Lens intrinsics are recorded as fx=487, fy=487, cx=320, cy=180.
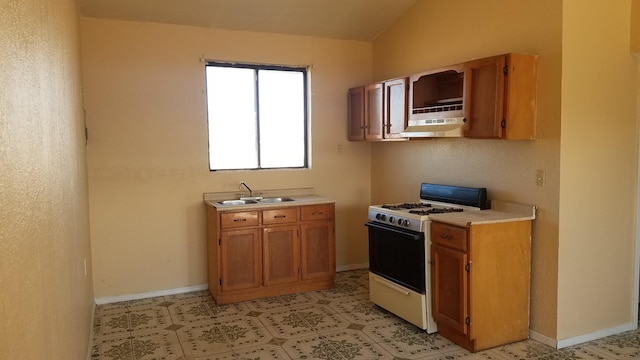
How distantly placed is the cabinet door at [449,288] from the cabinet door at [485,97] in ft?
3.03

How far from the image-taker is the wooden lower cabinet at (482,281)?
3.41m

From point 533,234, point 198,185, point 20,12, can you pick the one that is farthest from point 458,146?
point 20,12

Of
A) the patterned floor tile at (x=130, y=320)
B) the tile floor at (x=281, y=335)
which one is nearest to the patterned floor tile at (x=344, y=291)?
the tile floor at (x=281, y=335)

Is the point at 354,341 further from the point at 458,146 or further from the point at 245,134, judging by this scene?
the point at 245,134

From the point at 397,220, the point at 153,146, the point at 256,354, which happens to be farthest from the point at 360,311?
the point at 153,146

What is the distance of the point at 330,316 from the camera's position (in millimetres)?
4184

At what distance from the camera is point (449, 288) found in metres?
3.57

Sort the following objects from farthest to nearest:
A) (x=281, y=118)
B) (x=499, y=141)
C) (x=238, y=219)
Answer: (x=281, y=118) < (x=238, y=219) < (x=499, y=141)

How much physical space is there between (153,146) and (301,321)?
7.12ft

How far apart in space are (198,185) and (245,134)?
737mm

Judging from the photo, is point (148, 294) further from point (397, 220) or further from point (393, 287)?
point (397, 220)

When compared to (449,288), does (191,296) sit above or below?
below

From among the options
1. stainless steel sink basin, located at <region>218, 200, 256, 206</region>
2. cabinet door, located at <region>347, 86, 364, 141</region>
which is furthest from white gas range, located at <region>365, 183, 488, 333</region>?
stainless steel sink basin, located at <region>218, 200, 256, 206</region>

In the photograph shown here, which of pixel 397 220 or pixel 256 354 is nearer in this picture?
pixel 256 354
